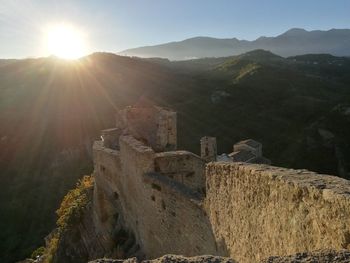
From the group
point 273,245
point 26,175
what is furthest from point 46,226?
point 273,245

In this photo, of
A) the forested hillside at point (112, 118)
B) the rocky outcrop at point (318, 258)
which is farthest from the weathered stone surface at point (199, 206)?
the forested hillside at point (112, 118)

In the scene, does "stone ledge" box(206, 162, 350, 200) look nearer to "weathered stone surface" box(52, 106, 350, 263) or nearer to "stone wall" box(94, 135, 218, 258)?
"weathered stone surface" box(52, 106, 350, 263)

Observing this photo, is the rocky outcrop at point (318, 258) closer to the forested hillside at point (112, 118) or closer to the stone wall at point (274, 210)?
the stone wall at point (274, 210)

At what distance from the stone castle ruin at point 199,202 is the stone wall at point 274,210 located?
0.01 metres

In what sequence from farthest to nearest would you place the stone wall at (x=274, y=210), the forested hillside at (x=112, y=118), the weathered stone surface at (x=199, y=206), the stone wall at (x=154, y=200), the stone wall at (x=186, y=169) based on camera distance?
1. the forested hillside at (x=112, y=118)
2. the stone wall at (x=186, y=169)
3. the stone wall at (x=154, y=200)
4. the weathered stone surface at (x=199, y=206)
5. the stone wall at (x=274, y=210)

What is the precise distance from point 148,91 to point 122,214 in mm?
86191

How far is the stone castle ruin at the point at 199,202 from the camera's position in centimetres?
545

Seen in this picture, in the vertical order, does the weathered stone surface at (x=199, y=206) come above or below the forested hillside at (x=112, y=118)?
above

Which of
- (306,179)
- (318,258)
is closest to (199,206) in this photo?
(306,179)

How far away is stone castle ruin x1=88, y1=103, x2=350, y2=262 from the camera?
215 inches

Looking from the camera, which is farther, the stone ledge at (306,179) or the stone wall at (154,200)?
the stone wall at (154,200)

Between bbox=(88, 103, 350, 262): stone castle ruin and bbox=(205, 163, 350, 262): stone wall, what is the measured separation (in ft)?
0.04

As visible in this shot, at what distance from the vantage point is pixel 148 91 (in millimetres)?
103188

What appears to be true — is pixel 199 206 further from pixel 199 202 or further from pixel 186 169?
pixel 186 169
